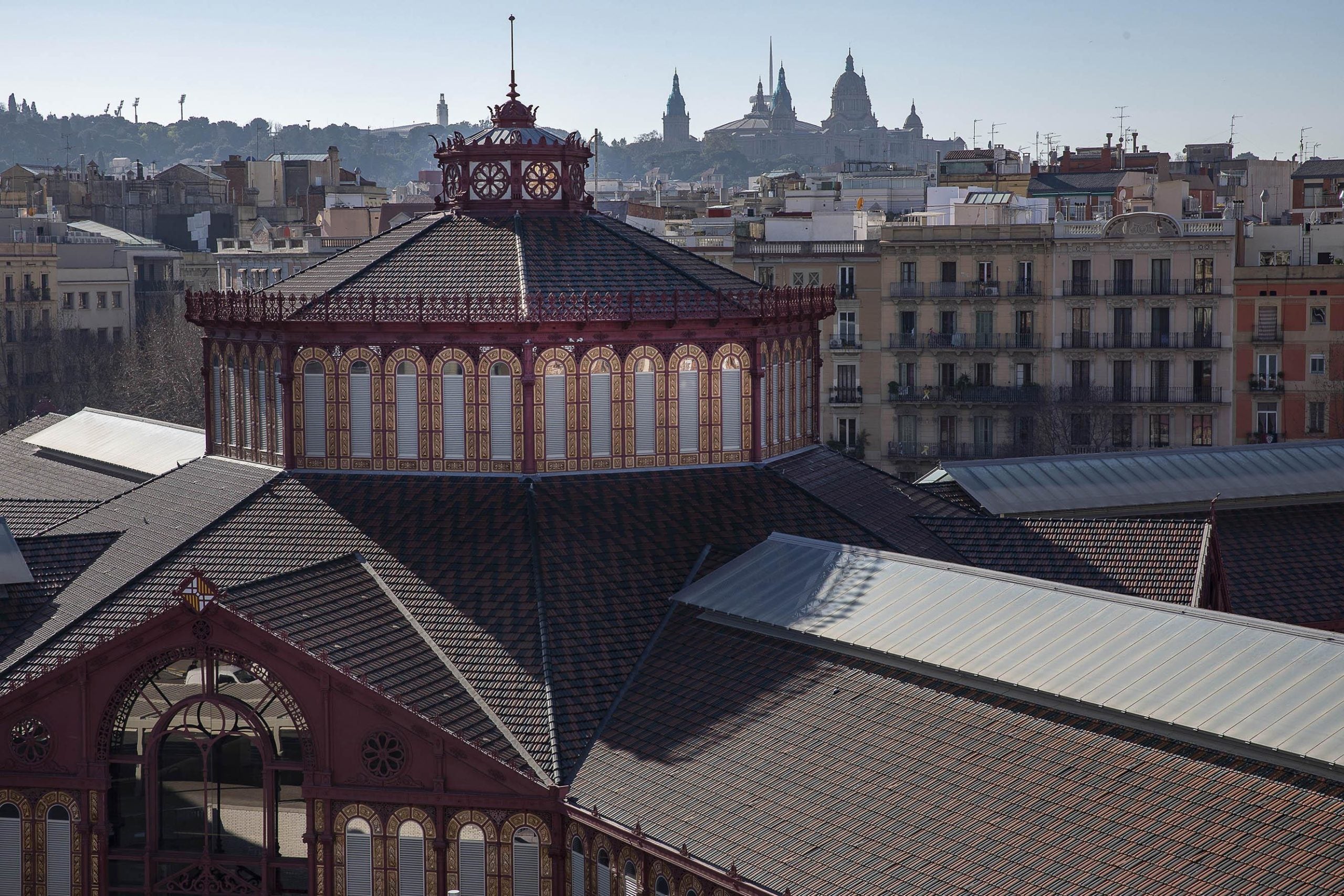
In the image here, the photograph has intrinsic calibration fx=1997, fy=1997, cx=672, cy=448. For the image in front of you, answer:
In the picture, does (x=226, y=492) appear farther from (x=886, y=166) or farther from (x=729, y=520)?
(x=886, y=166)

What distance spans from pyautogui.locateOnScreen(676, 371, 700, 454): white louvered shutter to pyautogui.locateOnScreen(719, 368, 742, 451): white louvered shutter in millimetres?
556

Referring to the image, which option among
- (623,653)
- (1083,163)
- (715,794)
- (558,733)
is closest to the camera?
(715,794)

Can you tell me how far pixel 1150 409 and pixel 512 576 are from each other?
55.0m

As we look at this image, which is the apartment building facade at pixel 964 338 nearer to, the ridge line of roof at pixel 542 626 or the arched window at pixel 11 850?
the ridge line of roof at pixel 542 626

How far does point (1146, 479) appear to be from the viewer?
4922 cm

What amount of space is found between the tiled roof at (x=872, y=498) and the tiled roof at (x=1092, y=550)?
0.69 m

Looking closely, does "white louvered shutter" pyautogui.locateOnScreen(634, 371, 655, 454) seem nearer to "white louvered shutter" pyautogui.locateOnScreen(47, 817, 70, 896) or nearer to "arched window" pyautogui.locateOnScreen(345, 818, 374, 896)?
"arched window" pyautogui.locateOnScreen(345, 818, 374, 896)

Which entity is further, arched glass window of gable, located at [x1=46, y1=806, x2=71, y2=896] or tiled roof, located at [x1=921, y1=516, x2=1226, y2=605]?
tiled roof, located at [x1=921, y1=516, x2=1226, y2=605]

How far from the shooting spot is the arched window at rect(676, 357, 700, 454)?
39.8 metres

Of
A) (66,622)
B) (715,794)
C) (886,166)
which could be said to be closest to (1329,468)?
(715,794)

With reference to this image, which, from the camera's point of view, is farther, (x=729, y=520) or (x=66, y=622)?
(x=729, y=520)

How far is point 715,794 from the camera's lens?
29578mm

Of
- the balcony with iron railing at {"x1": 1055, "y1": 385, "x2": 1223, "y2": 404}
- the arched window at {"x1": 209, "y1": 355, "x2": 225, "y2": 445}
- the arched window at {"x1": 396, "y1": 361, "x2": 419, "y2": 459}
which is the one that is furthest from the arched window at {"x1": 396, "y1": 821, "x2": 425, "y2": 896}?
the balcony with iron railing at {"x1": 1055, "y1": 385, "x2": 1223, "y2": 404}

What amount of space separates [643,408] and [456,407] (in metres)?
3.67
